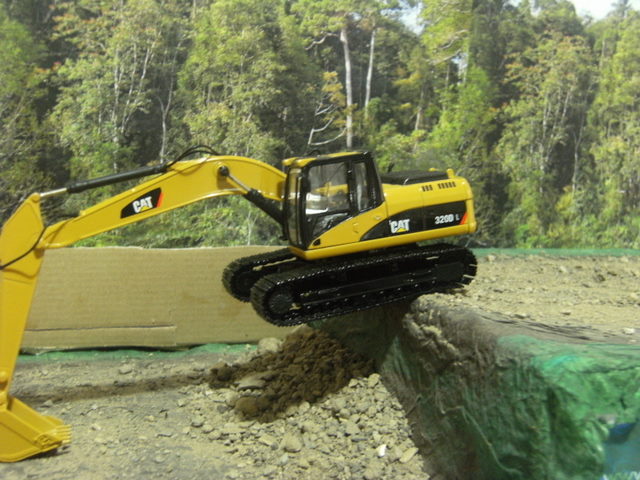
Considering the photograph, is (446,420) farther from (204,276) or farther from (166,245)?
(166,245)

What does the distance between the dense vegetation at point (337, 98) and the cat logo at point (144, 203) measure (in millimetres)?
2645

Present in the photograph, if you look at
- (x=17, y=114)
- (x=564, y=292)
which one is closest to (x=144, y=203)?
(x=17, y=114)

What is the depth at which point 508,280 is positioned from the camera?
18.5ft

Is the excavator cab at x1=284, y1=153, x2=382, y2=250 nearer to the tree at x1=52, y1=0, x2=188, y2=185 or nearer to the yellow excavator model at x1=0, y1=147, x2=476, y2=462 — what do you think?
the yellow excavator model at x1=0, y1=147, x2=476, y2=462

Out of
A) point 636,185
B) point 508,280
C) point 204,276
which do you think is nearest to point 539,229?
point 636,185

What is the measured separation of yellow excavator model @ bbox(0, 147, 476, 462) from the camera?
3.86m

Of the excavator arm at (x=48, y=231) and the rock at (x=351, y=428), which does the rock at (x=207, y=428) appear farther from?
the rock at (x=351, y=428)

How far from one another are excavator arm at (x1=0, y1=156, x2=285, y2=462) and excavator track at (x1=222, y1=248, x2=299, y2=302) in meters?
0.59

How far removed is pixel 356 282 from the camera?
14.4 ft

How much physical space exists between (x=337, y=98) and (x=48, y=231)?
4326 mm

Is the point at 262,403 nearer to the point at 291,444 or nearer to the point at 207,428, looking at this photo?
the point at 207,428

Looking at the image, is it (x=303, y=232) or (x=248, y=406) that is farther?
Result: (x=248, y=406)

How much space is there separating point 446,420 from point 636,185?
243 inches

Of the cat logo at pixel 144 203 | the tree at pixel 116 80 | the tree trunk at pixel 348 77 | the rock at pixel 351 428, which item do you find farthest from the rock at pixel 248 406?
the tree trunk at pixel 348 77
